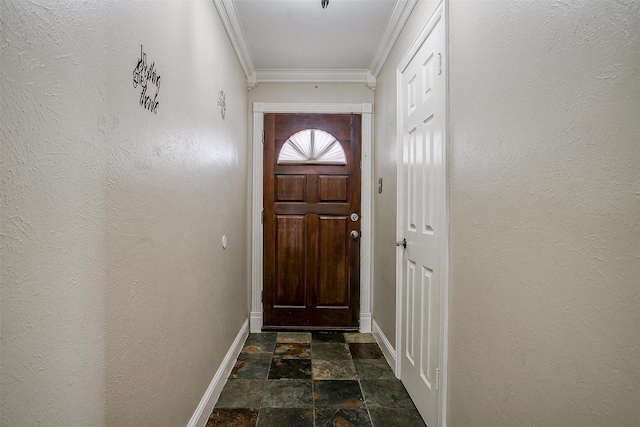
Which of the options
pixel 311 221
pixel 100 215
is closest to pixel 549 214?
pixel 100 215

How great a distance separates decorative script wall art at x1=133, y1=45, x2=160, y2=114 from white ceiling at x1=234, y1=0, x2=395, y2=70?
1.24 metres

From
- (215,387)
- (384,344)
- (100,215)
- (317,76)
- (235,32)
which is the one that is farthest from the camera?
(317,76)

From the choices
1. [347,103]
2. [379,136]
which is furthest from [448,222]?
[347,103]

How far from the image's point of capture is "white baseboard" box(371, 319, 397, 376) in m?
2.32

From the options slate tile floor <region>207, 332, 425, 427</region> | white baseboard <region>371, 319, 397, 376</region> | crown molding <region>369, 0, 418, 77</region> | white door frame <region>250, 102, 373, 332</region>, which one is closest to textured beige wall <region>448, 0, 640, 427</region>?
slate tile floor <region>207, 332, 425, 427</region>

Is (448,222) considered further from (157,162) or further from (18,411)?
(18,411)

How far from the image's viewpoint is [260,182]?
3.06 metres

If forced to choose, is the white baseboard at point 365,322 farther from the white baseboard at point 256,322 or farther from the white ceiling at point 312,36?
the white ceiling at point 312,36

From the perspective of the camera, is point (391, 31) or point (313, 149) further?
point (313, 149)

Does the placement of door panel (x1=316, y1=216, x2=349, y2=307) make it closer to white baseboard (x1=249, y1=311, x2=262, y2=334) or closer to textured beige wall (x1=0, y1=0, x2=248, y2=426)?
white baseboard (x1=249, y1=311, x2=262, y2=334)

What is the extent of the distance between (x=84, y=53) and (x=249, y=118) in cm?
235

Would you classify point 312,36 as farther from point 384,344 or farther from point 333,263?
point 384,344

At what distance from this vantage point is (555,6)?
0.83 meters

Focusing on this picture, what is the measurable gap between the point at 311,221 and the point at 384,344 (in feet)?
3.95
